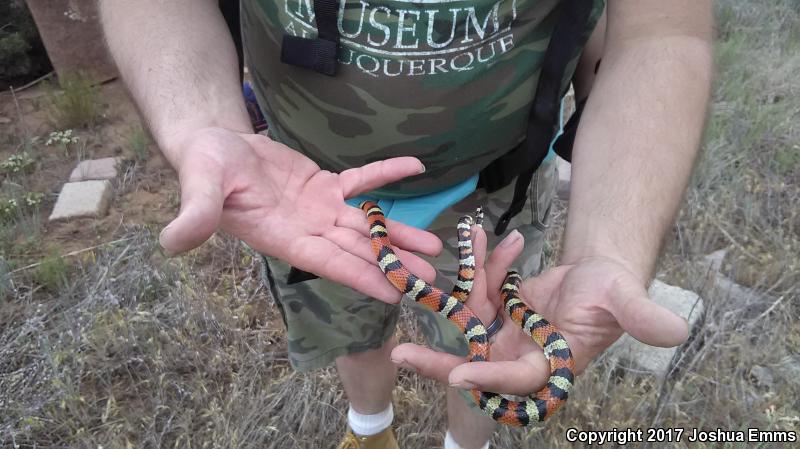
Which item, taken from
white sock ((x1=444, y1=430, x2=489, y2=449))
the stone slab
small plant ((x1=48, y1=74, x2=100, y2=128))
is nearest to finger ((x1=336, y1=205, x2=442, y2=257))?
white sock ((x1=444, y1=430, x2=489, y2=449))

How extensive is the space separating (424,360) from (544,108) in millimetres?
1309

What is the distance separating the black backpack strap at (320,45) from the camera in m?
2.47

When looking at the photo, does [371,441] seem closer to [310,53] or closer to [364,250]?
[364,250]

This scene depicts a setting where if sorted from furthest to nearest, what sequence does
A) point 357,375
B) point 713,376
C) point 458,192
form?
point 713,376
point 357,375
point 458,192

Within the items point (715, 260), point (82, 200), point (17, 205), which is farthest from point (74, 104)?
point (715, 260)

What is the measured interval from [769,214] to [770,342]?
5.55 ft

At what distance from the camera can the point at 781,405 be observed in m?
4.05

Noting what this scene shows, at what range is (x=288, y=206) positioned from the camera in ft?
7.84

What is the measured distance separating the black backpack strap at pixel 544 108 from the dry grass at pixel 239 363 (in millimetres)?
1902

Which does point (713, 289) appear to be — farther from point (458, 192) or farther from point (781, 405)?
point (458, 192)

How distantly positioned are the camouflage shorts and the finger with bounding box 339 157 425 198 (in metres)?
0.83

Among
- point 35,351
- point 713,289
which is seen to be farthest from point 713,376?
point 35,351

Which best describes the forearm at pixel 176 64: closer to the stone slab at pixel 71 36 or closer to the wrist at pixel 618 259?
the wrist at pixel 618 259

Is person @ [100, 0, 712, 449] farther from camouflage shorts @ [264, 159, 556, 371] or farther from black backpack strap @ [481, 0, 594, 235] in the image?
camouflage shorts @ [264, 159, 556, 371]
